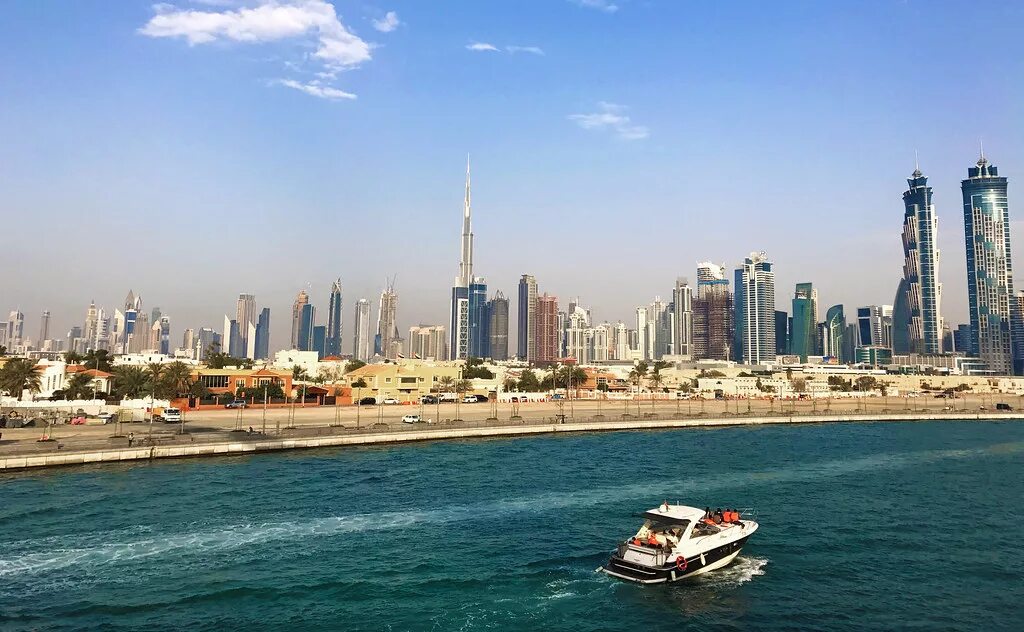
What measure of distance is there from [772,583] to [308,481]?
33523 millimetres

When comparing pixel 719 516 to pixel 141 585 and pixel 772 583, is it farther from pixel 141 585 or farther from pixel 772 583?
pixel 141 585

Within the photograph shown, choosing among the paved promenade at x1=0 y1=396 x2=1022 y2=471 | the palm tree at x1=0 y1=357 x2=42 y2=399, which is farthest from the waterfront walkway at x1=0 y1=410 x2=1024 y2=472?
the palm tree at x1=0 y1=357 x2=42 y2=399

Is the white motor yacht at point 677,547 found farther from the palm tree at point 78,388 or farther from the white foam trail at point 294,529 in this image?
the palm tree at point 78,388

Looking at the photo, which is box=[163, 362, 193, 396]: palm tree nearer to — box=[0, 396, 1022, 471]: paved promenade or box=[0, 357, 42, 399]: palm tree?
box=[0, 396, 1022, 471]: paved promenade

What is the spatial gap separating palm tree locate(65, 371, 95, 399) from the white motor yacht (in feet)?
313

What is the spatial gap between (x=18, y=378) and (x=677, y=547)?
9053 cm

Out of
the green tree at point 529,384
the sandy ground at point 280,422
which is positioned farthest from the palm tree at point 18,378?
the green tree at point 529,384

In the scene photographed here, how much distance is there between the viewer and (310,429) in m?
73.2

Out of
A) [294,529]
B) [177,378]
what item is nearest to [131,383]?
[177,378]

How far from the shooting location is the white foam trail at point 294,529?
2928 cm

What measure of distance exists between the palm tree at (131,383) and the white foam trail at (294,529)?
72115mm

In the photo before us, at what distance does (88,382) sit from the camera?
99750 mm

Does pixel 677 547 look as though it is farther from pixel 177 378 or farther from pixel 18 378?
pixel 18 378

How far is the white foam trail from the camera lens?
2928 centimetres
